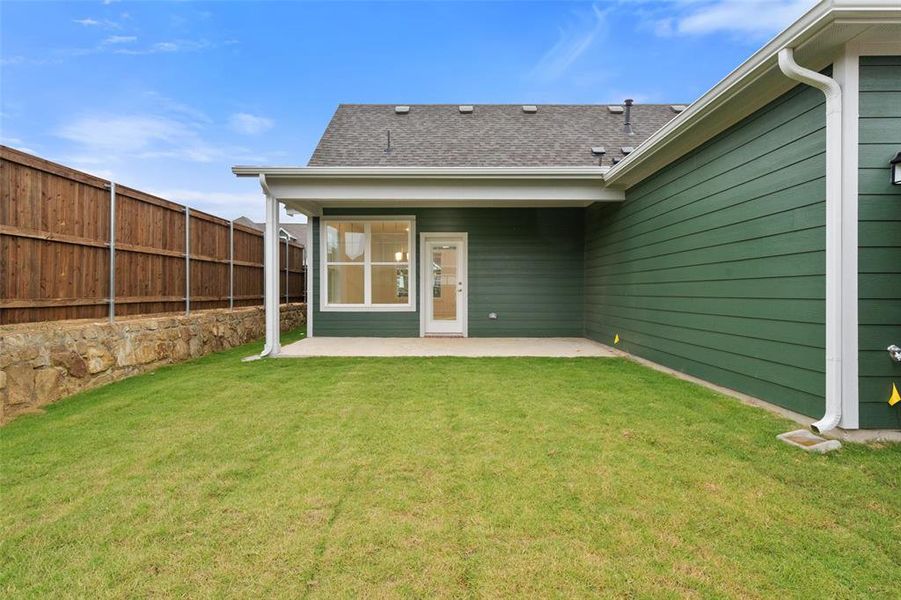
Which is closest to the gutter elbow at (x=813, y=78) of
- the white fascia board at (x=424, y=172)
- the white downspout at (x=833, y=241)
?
the white downspout at (x=833, y=241)

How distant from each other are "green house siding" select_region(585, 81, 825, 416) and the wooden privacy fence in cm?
607

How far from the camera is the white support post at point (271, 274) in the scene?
5555mm

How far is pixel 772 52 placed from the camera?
275cm

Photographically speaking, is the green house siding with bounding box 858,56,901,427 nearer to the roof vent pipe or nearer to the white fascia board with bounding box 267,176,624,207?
the white fascia board with bounding box 267,176,624,207

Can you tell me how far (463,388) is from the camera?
3920mm

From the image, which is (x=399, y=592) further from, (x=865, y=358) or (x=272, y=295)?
(x=272, y=295)

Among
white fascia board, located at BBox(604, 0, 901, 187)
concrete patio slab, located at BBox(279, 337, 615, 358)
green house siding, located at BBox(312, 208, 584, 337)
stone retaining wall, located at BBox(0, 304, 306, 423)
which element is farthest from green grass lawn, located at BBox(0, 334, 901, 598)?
green house siding, located at BBox(312, 208, 584, 337)

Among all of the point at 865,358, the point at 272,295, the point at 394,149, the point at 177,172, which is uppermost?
the point at 177,172

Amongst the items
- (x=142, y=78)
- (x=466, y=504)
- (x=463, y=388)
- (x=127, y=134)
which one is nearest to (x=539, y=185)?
(x=463, y=388)

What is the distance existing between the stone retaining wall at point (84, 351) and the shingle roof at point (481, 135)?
391 cm

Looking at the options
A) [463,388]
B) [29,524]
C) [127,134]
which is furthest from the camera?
[127,134]

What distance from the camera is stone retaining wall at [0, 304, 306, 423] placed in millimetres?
3191

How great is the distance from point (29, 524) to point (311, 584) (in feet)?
4.42

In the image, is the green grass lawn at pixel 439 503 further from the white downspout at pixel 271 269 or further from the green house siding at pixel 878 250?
the white downspout at pixel 271 269
